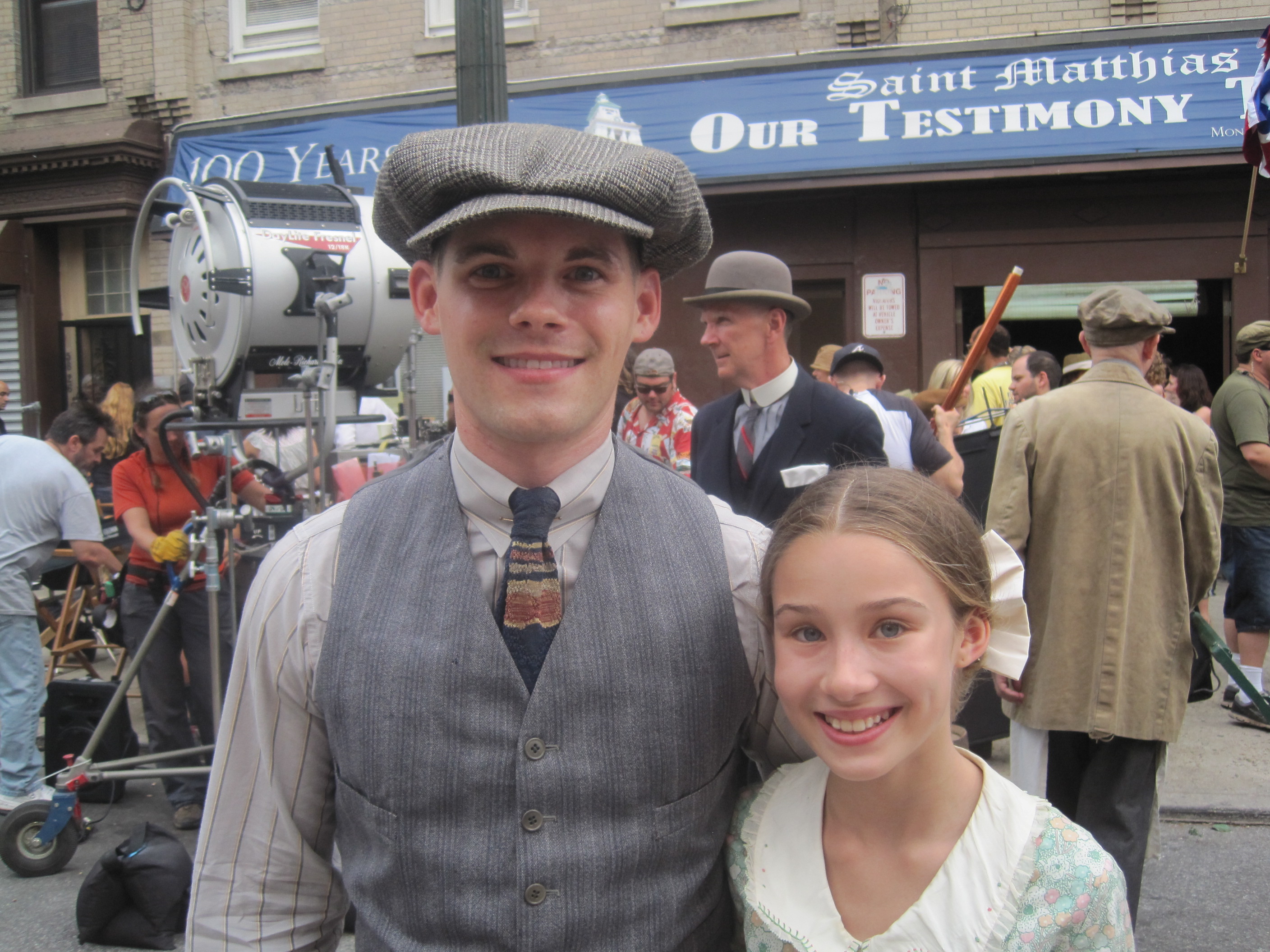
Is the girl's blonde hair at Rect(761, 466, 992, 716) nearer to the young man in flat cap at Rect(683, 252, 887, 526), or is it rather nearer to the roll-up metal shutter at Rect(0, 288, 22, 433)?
the young man in flat cap at Rect(683, 252, 887, 526)

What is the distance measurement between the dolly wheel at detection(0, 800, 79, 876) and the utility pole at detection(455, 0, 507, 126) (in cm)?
326

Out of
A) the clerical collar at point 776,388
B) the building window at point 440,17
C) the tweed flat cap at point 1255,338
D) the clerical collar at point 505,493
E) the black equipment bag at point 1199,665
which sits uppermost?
the building window at point 440,17

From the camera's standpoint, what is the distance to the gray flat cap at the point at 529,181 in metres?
1.28

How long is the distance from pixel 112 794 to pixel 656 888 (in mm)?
4360

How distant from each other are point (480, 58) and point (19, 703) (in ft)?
A: 11.1

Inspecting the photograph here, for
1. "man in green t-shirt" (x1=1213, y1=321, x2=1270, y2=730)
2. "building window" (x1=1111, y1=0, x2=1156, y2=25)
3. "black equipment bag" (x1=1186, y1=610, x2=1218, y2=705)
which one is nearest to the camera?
"black equipment bag" (x1=1186, y1=610, x2=1218, y2=705)

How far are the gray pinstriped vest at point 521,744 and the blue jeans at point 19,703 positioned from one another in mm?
3966

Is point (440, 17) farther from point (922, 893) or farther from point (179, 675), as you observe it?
point (922, 893)

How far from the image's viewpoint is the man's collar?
56.7 inches

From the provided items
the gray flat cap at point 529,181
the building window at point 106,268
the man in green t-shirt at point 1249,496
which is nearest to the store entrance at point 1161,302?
the man in green t-shirt at point 1249,496

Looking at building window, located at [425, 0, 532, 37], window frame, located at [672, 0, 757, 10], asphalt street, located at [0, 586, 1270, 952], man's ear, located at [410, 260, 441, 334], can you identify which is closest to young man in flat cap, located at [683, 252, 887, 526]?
asphalt street, located at [0, 586, 1270, 952]

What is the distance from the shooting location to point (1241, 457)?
5.47 m

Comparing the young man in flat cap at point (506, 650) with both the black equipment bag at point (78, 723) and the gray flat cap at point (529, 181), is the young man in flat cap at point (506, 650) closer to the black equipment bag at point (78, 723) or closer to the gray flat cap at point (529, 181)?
the gray flat cap at point (529, 181)

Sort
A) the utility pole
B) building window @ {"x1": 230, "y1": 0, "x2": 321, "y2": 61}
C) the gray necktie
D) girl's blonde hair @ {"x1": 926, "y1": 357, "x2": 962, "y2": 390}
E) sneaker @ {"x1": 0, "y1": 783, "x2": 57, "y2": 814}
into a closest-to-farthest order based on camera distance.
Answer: the gray necktie, the utility pole, sneaker @ {"x1": 0, "y1": 783, "x2": 57, "y2": 814}, girl's blonde hair @ {"x1": 926, "y1": 357, "x2": 962, "y2": 390}, building window @ {"x1": 230, "y1": 0, "x2": 321, "y2": 61}
